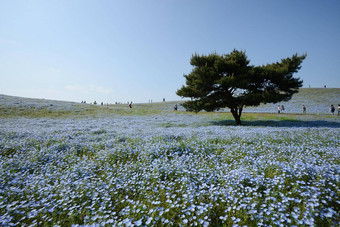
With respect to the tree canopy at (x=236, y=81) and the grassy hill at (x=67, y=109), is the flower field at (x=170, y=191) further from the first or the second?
the grassy hill at (x=67, y=109)

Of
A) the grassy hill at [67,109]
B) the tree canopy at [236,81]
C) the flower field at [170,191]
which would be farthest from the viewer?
the grassy hill at [67,109]

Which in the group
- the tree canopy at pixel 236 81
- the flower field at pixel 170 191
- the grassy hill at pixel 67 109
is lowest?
the flower field at pixel 170 191

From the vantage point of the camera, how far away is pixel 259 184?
4430mm

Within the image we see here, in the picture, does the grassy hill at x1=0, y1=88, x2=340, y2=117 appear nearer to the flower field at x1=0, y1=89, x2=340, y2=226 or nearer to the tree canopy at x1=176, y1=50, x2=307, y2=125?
the tree canopy at x1=176, y1=50, x2=307, y2=125

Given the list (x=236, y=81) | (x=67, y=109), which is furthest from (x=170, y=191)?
(x=67, y=109)

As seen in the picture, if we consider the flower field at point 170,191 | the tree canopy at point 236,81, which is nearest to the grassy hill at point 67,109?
the tree canopy at point 236,81

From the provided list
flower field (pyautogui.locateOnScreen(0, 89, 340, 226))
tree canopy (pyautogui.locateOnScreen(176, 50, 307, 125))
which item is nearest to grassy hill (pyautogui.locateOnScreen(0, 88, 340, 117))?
tree canopy (pyautogui.locateOnScreen(176, 50, 307, 125))

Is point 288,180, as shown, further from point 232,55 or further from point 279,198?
point 232,55

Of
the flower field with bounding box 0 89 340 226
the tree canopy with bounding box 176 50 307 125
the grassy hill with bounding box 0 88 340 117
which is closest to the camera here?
the flower field with bounding box 0 89 340 226

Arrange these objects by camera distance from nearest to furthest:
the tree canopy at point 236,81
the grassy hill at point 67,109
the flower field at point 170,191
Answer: the flower field at point 170,191, the tree canopy at point 236,81, the grassy hill at point 67,109

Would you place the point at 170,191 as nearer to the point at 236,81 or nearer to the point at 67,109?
the point at 236,81

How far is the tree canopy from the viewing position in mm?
20781

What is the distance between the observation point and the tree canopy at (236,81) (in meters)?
20.8

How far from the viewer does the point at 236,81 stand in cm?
2027
